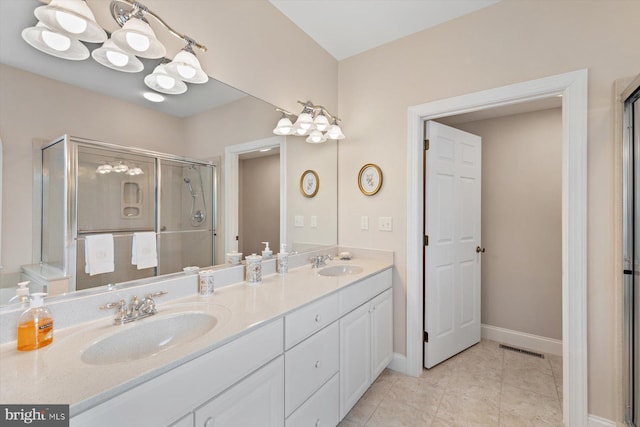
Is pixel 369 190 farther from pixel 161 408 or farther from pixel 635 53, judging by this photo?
pixel 161 408

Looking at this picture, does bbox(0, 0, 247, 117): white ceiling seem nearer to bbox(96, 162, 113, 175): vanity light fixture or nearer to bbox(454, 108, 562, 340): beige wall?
bbox(96, 162, 113, 175): vanity light fixture

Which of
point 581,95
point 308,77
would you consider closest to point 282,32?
point 308,77

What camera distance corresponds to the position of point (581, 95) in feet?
5.32

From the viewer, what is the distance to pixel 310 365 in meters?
1.35

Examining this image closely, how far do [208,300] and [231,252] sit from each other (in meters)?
0.38

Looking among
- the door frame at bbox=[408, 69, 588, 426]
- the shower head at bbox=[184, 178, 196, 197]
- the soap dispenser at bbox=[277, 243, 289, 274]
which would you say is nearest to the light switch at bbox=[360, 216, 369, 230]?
the soap dispenser at bbox=[277, 243, 289, 274]

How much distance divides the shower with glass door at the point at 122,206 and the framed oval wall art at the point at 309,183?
816mm

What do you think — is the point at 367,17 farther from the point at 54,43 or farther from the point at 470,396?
the point at 470,396

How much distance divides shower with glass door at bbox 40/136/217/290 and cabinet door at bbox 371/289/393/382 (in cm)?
118

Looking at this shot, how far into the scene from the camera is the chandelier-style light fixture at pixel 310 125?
202 cm

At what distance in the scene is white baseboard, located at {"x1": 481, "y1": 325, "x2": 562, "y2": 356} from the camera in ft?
8.48

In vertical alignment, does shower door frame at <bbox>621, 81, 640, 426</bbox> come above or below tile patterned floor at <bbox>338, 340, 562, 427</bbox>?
above

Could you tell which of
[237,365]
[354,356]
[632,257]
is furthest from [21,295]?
[632,257]

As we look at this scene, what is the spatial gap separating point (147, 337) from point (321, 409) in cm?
92
